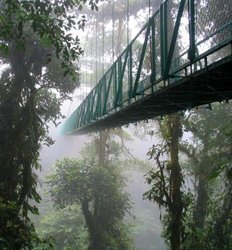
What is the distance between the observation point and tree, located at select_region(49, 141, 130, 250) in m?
10.9

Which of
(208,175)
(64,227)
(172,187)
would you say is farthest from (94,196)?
(172,187)

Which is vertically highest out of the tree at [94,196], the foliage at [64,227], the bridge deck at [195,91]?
the bridge deck at [195,91]

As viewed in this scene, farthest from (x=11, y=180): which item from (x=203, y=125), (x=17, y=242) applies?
(x=203, y=125)

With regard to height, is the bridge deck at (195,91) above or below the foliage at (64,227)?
above

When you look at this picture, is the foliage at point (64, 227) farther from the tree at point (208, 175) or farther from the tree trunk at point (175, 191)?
the tree trunk at point (175, 191)

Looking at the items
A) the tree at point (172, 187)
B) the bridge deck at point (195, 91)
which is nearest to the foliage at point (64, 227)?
the tree at point (172, 187)

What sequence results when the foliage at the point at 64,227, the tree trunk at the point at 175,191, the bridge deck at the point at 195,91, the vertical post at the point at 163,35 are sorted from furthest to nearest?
the foliage at the point at 64,227 → the tree trunk at the point at 175,191 → the vertical post at the point at 163,35 → the bridge deck at the point at 195,91

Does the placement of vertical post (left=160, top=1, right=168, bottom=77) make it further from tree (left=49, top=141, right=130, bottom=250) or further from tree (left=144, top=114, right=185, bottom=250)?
tree (left=49, top=141, right=130, bottom=250)

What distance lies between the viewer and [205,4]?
9.02 feet

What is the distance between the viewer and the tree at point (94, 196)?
10930mm

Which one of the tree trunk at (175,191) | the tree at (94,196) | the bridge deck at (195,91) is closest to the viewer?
the bridge deck at (195,91)

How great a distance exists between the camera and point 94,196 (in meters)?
11.1

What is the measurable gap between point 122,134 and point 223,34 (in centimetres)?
1371

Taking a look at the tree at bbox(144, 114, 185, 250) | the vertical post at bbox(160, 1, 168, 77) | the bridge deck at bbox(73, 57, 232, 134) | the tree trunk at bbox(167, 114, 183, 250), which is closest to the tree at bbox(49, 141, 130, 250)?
the tree at bbox(144, 114, 185, 250)
